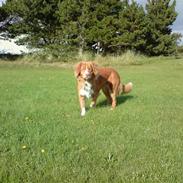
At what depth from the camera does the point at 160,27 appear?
43156mm

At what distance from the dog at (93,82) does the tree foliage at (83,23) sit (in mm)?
25627

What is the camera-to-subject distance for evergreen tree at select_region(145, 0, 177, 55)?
4175 cm

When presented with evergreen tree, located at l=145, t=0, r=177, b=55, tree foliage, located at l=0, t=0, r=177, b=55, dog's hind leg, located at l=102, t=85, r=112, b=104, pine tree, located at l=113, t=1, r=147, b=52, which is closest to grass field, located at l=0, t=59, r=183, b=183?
dog's hind leg, located at l=102, t=85, r=112, b=104

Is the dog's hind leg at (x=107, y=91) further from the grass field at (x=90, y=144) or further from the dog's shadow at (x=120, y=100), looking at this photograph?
the grass field at (x=90, y=144)

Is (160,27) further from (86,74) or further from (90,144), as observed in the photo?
(90,144)

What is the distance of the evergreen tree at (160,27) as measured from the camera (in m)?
41.8

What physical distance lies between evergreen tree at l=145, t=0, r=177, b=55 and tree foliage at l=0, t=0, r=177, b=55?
1.87 meters

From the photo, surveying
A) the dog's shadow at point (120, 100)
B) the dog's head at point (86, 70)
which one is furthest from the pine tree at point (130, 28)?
the dog's head at point (86, 70)

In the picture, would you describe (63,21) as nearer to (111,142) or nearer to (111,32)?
(111,32)

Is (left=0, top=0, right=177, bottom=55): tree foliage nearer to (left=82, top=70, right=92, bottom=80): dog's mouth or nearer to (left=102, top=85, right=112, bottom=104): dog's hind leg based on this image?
(left=102, top=85, right=112, bottom=104): dog's hind leg

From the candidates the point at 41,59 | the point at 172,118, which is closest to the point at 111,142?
the point at 172,118

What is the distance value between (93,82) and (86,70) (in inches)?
20.3

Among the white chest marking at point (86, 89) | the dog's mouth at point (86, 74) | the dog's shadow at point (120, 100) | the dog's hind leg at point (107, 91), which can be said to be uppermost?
the dog's mouth at point (86, 74)

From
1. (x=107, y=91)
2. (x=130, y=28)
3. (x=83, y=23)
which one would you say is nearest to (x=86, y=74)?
(x=107, y=91)
